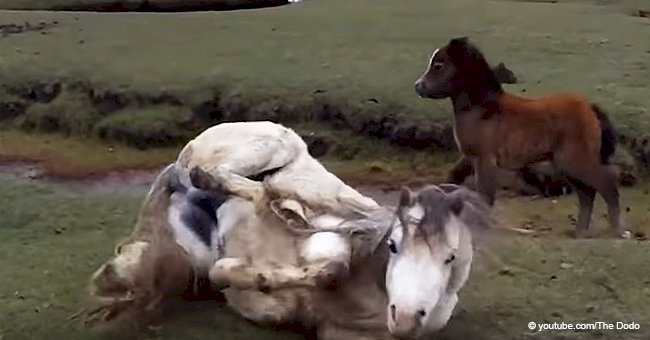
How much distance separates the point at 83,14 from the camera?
1151 centimetres

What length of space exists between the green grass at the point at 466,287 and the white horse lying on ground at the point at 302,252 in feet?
0.40

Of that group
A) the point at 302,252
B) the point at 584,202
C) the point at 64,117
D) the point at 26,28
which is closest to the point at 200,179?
the point at 302,252

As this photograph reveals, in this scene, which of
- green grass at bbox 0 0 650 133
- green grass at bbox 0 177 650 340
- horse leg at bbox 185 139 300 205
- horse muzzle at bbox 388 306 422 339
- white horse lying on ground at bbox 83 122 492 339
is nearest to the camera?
horse muzzle at bbox 388 306 422 339

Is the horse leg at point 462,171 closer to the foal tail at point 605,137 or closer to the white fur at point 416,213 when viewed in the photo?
the foal tail at point 605,137

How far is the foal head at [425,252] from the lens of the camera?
2811 millimetres

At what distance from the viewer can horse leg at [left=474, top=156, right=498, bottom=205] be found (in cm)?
543

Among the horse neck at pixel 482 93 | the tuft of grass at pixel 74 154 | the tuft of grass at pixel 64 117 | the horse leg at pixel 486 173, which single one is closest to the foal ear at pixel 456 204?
the horse leg at pixel 486 173

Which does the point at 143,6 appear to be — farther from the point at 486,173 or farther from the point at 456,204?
the point at 456,204

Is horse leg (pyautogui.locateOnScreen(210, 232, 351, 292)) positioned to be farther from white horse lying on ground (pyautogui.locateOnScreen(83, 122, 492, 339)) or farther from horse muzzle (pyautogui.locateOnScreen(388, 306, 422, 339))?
horse muzzle (pyautogui.locateOnScreen(388, 306, 422, 339))

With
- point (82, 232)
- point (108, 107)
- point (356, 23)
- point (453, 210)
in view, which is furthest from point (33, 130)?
point (453, 210)

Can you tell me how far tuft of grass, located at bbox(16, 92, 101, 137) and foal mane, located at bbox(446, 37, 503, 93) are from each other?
2930mm

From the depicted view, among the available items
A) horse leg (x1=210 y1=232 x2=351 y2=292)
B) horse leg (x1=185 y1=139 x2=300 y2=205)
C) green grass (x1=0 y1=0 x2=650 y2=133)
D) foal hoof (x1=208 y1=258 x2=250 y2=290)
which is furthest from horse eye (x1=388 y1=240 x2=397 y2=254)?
Result: green grass (x1=0 y1=0 x2=650 y2=133)

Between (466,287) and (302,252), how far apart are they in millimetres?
525

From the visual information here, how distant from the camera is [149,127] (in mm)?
7355
